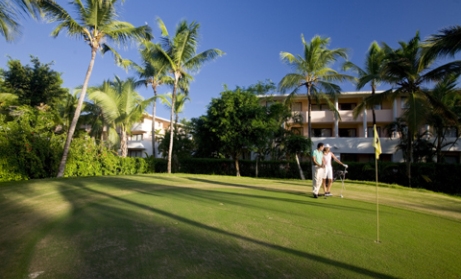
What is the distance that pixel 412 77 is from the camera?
1828 centimetres

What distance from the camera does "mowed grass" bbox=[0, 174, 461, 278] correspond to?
142 inches

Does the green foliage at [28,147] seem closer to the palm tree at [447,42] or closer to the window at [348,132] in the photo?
the palm tree at [447,42]

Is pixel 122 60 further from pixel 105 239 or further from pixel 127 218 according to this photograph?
pixel 105 239

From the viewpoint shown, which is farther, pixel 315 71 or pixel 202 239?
pixel 315 71

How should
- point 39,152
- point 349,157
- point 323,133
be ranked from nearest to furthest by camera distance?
1. point 39,152
2. point 349,157
3. point 323,133

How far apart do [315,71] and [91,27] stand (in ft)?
54.2

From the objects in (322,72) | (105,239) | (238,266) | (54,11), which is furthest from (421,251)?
(322,72)

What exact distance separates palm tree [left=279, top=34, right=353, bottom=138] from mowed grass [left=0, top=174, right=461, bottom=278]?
1712 cm

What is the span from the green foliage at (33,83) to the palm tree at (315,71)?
20.0 meters

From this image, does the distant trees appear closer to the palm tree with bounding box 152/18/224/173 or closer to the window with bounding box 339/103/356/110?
the palm tree with bounding box 152/18/224/173

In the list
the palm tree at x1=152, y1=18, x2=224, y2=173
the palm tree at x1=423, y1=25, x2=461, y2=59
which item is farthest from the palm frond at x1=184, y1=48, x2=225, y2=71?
the palm tree at x1=423, y1=25, x2=461, y2=59

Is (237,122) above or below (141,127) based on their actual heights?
below

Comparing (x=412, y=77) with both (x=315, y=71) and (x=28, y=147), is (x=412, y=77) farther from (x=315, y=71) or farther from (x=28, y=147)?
(x=28, y=147)

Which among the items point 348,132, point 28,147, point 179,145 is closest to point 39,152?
point 28,147
